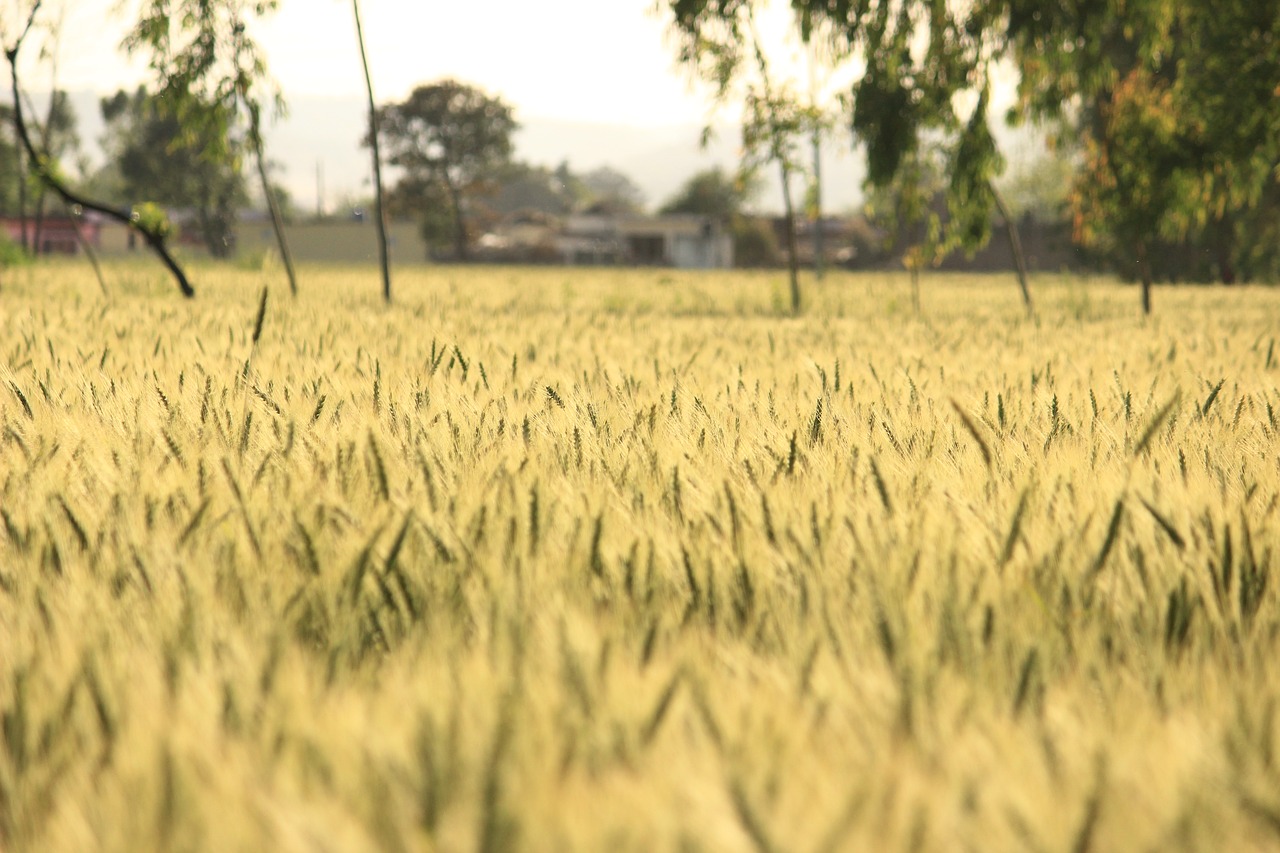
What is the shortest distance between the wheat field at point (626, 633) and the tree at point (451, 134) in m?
63.5

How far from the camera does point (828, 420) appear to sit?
2.82 metres

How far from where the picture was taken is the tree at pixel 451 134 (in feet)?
211

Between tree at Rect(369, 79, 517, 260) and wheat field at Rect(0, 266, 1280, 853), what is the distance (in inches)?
2500

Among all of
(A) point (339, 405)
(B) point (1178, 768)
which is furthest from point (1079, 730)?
(A) point (339, 405)

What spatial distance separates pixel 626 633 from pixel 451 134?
67119mm

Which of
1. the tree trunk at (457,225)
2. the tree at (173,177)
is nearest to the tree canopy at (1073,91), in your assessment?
the tree at (173,177)

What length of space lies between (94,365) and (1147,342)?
5.53m

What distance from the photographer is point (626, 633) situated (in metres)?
1.19

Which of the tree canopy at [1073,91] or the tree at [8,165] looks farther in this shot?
the tree at [8,165]

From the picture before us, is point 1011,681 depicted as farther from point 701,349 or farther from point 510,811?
point 701,349

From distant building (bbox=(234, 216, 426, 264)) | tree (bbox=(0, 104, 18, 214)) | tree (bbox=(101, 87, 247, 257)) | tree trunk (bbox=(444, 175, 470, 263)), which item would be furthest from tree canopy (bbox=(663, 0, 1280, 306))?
distant building (bbox=(234, 216, 426, 264))

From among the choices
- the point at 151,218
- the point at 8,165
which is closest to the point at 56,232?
the point at 8,165

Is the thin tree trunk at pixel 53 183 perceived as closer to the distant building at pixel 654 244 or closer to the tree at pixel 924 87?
the tree at pixel 924 87

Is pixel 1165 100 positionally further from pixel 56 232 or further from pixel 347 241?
pixel 56 232
